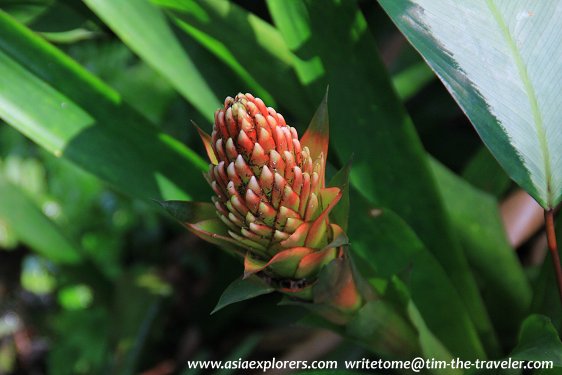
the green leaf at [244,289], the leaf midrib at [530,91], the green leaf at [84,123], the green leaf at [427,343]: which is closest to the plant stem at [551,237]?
the leaf midrib at [530,91]

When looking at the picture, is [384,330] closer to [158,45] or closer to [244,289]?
[244,289]

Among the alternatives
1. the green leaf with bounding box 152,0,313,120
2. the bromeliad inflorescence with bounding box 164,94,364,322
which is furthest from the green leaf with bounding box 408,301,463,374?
the green leaf with bounding box 152,0,313,120

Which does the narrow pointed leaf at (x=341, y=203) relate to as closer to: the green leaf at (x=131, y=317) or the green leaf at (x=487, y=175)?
the green leaf at (x=487, y=175)

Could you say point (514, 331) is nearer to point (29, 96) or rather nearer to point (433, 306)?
point (433, 306)

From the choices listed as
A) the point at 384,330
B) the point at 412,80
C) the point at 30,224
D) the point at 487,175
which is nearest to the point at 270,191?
the point at 384,330

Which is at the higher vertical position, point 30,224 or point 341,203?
point 341,203

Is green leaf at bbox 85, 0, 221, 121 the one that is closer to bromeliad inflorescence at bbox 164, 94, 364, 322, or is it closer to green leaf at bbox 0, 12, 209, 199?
green leaf at bbox 0, 12, 209, 199
